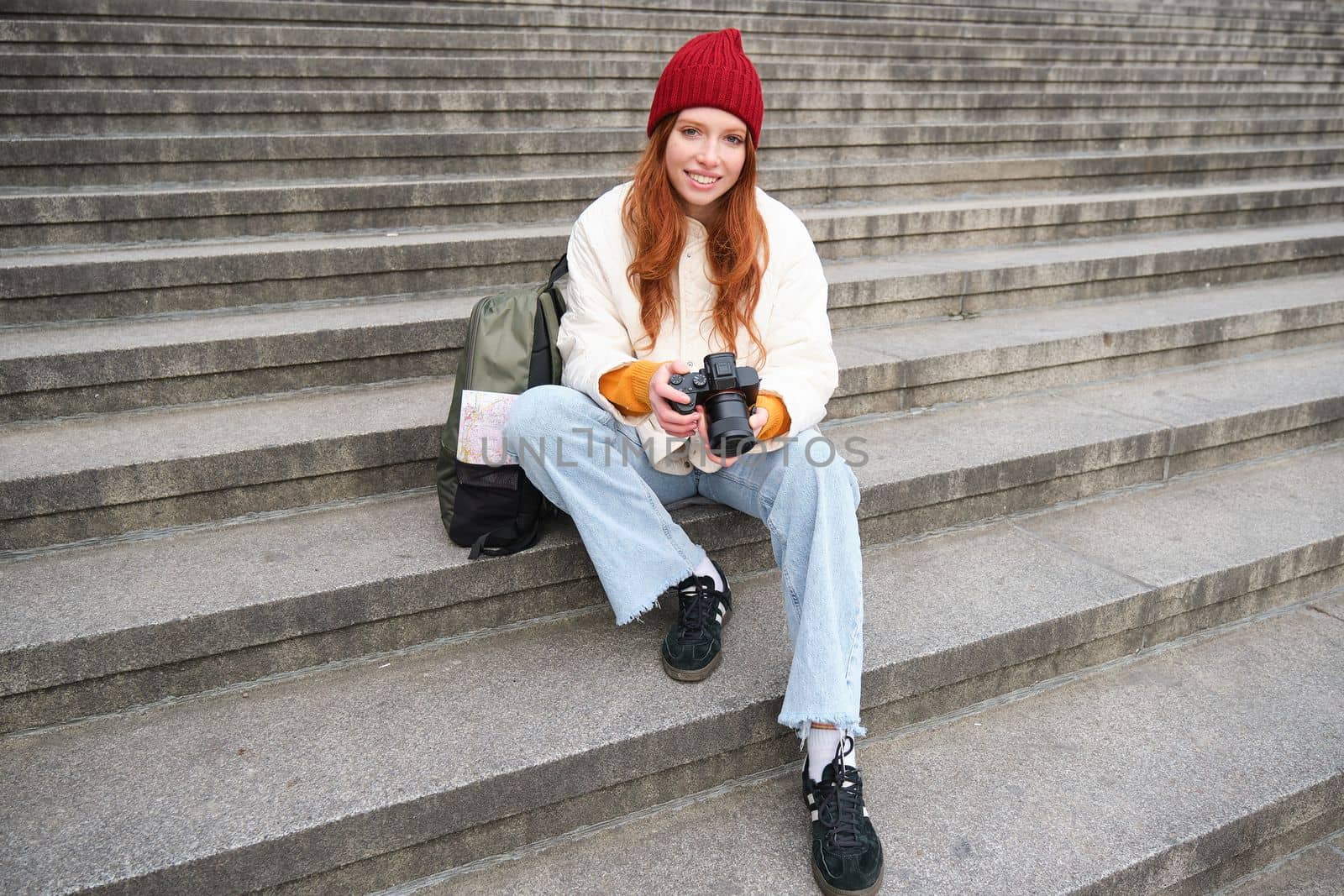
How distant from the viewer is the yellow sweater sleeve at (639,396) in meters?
2.06

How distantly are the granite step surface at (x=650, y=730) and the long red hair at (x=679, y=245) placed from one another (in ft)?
2.53

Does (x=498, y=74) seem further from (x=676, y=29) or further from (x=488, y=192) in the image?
(x=676, y=29)

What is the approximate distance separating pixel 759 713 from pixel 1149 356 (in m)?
2.67

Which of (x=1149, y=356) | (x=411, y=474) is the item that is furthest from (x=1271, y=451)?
(x=411, y=474)

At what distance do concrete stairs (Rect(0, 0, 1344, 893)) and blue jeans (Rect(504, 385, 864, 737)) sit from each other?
0.24 m

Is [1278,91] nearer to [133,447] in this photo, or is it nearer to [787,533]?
[787,533]

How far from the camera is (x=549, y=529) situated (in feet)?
8.02

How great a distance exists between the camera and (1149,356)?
3822mm

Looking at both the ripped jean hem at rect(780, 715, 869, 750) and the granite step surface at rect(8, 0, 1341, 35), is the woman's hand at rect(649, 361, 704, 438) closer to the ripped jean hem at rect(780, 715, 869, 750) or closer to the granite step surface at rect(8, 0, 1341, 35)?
the ripped jean hem at rect(780, 715, 869, 750)

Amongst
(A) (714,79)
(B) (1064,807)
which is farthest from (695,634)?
(A) (714,79)

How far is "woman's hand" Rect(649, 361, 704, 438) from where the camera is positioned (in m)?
1.96

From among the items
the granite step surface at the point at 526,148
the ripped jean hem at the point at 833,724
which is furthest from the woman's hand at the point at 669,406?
the granite step surface at the point at 526,148

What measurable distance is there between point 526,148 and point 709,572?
115 inches

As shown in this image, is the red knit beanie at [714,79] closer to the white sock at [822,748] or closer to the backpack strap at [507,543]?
the backpack strap at [507,543]
